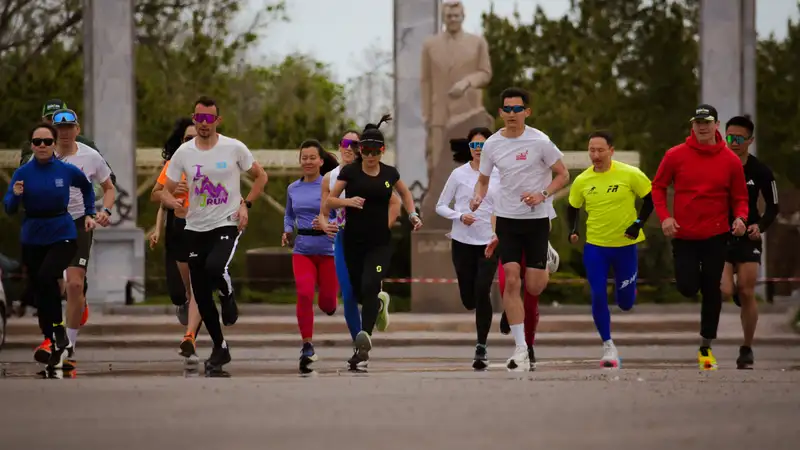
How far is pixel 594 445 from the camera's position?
28.0ft

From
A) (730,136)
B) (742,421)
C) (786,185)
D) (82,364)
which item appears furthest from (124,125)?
(742,421)

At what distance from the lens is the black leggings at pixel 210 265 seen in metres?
13.6

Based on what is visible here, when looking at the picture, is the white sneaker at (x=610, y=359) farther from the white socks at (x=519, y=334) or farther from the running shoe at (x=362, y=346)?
the running shoe at (x=362, y=346)

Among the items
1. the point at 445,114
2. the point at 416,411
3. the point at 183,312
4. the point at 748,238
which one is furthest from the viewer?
the point at 445,114

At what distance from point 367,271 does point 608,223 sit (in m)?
1.94

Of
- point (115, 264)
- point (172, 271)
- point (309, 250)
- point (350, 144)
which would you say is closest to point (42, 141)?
point (172, 271)

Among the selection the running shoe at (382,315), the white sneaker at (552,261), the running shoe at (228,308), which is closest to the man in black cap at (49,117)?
the running shoe at (228,308)

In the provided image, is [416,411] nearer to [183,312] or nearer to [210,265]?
[210,265]

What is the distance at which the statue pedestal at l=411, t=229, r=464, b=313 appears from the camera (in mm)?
23047

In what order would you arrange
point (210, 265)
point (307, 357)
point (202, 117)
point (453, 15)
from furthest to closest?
point (453, 15) < point (307, 357) < point (202, 117) < point (210, 265)

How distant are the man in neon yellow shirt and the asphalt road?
Answer: 5.27 ft

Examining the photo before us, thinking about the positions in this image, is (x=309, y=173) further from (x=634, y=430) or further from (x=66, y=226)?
(x=634, y=430)

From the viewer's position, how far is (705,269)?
14570 millimetres

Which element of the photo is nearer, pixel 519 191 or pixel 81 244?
pixel 519 191
